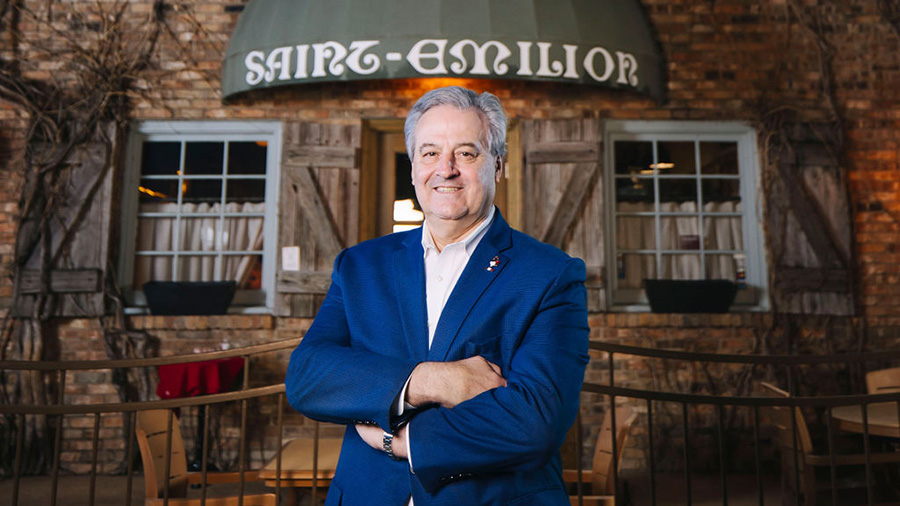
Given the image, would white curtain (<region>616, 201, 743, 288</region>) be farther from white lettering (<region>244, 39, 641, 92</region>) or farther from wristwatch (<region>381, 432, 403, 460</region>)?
wristwatch (<region>381, 432, 403, 460</region>)

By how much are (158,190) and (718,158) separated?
4.87 meters

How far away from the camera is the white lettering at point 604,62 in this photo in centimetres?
445

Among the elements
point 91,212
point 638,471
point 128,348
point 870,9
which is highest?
point 870,9

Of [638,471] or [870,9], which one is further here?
[870,9]

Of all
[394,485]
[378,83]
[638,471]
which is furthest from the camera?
[378,83]

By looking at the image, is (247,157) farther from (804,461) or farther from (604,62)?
(804,461)

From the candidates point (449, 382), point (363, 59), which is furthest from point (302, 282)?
point (449, 382)

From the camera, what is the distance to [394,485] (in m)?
1.18

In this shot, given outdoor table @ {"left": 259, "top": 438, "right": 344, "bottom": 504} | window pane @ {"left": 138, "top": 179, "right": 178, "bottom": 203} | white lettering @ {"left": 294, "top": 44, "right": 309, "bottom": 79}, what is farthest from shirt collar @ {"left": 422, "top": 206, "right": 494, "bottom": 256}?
window pane @ {"left": 138, "top": 179, "right": 178, "bottom": 203}

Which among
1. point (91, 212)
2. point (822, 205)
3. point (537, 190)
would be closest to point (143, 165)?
point (91, 212)

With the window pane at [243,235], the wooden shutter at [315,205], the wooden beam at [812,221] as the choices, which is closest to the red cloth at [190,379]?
the wooden shutter at [315,205]

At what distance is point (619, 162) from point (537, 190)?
0.83 m

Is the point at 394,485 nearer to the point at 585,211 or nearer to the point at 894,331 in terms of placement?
the point at 585,211

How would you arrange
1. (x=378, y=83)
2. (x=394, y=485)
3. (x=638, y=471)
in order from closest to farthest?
(x=394, y=485), (x=638, y=471), (x=378, y=83)
